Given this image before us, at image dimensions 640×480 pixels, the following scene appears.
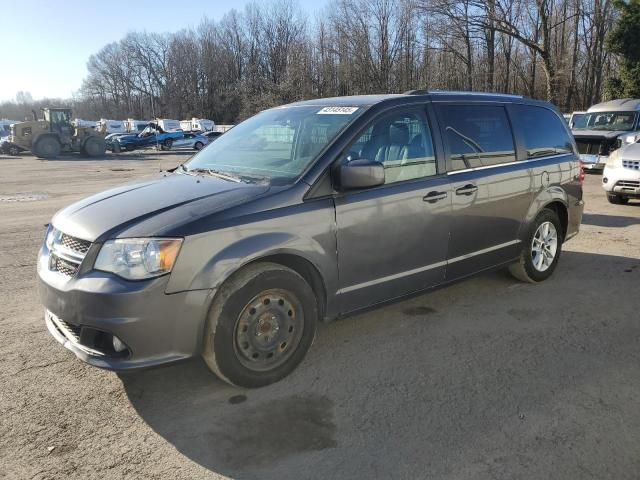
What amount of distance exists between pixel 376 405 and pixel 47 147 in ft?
107

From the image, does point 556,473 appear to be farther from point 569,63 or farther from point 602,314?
point 569,63

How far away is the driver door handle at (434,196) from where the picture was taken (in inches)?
158

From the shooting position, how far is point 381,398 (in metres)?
3.24

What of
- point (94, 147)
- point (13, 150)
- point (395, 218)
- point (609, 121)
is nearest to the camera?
point (395, 218)

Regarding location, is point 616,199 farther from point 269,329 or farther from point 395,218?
point 269,329

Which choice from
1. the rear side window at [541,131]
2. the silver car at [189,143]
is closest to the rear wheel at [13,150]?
the silver car at [189,143]

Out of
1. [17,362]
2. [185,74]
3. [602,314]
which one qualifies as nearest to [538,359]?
[602,314]

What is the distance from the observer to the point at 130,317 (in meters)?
2.83

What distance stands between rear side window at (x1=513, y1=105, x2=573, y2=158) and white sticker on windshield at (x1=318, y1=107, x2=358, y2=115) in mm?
1929

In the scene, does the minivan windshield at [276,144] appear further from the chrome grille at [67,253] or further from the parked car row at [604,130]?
the parked car row at [604,130]

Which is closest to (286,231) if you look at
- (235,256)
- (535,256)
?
(235,256)

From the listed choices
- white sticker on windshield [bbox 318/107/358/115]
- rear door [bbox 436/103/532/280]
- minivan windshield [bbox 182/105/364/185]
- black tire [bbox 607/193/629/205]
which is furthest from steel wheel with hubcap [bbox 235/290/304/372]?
black tire [bbox 607/193/629/205]

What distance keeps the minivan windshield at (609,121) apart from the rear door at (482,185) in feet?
42.8

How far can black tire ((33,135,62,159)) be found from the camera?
30.4 m
